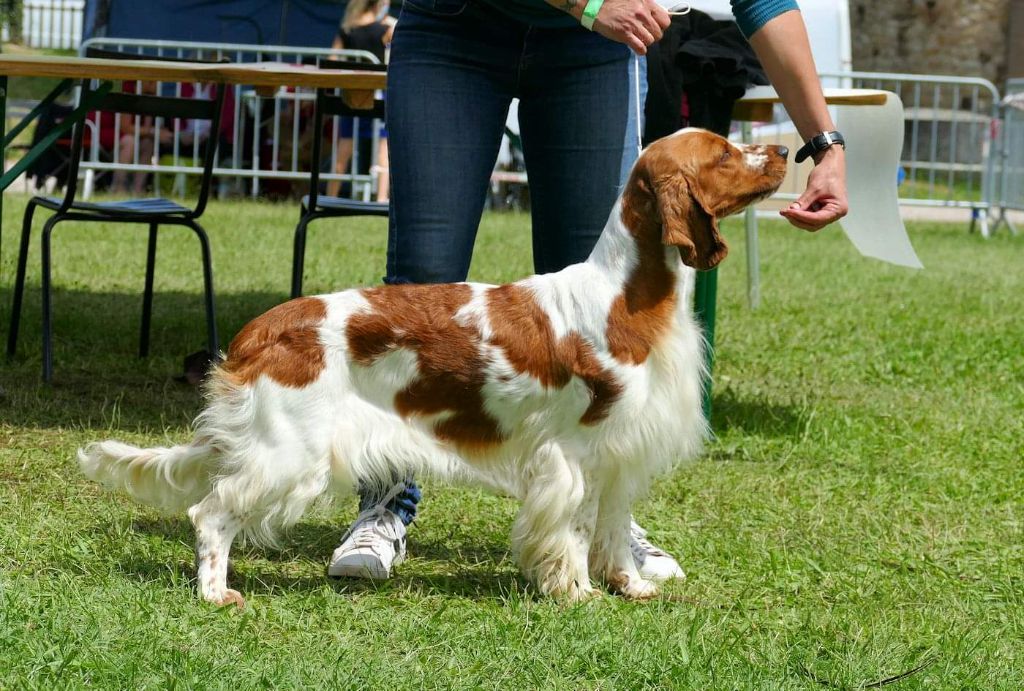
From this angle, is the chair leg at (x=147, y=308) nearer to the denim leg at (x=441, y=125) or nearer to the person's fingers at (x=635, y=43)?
the denim leg at (x=441, y=125)

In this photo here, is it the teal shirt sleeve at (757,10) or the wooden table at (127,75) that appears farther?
the wooden table at (127,75)

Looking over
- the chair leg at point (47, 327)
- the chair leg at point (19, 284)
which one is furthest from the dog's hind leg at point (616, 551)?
the chair leg at point (19, 284)

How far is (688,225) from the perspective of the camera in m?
2.91

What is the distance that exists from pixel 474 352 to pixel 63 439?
2.01 meters

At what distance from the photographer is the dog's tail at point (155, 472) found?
10.1ft

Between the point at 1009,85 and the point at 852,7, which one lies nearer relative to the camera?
the point at 1009,85

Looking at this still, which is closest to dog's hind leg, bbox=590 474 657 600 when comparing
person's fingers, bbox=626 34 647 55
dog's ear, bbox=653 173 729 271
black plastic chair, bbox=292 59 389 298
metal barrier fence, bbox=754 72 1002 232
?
dog's ear, bbox=653 173 729 271

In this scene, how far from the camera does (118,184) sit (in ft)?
43.4

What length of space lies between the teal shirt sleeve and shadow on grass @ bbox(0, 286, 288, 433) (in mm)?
2485

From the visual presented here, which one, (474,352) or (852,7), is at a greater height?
(852,7)

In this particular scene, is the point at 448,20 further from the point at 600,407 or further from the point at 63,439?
the point at 63,439

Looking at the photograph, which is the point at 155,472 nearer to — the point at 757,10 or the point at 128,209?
the point at 757,10

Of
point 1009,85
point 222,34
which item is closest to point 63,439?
point 222,34

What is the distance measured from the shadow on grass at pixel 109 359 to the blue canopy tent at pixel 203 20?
7650 mm
